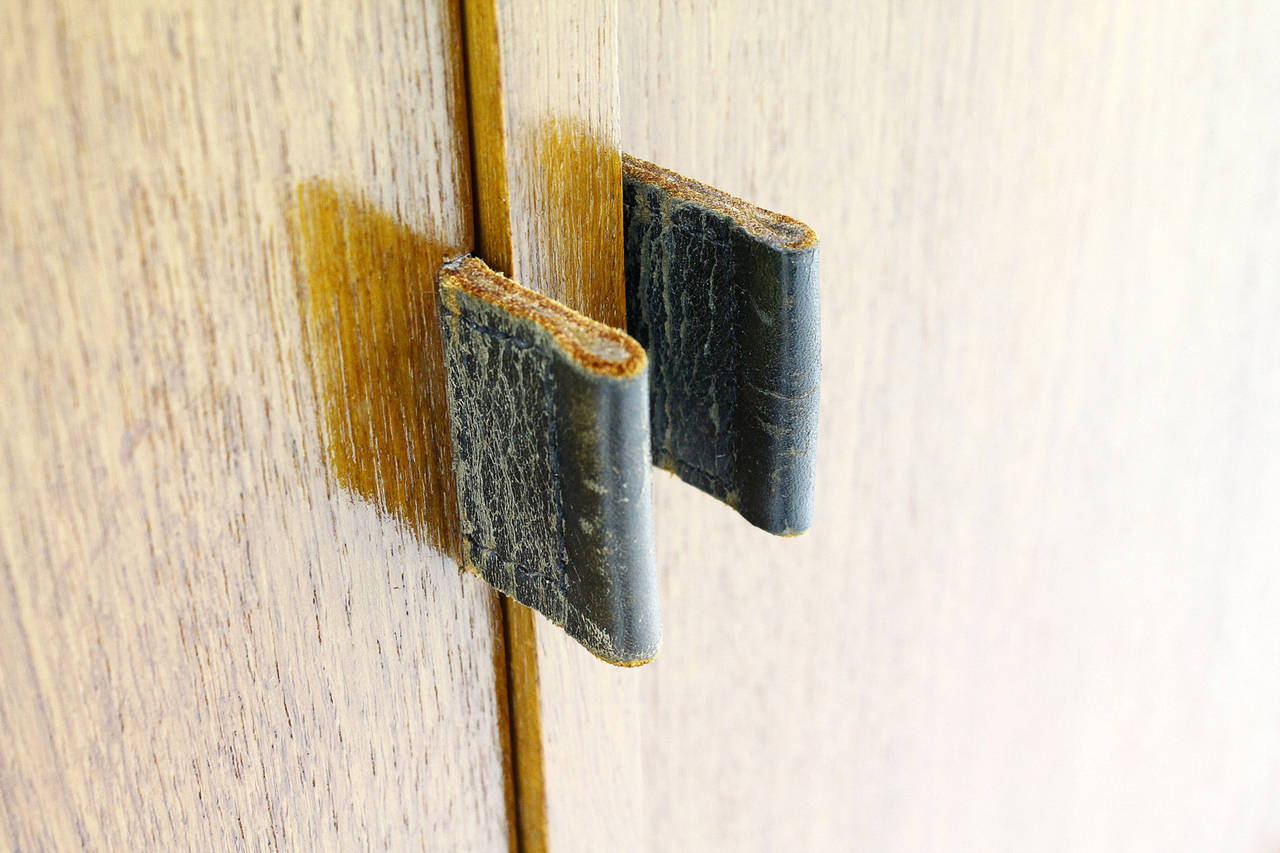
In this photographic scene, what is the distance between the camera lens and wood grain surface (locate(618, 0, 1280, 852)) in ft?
1.35

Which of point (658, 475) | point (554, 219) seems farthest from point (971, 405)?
point (554, 219)

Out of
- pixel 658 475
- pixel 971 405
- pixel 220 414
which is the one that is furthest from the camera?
pixel 971 405

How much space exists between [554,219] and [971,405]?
30 cm

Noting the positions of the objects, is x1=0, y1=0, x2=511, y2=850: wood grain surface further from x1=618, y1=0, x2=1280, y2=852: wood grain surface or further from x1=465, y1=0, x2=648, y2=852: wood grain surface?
x1=618, y1=0, x2=1280, y2=852: wood grain surface

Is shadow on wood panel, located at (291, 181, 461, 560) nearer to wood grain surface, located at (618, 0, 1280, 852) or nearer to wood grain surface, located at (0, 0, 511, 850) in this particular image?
wood grain surface, located at (0, 0, 511, 850)

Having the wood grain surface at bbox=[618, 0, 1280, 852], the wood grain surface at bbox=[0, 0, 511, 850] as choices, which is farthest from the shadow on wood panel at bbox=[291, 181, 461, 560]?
the wood grain surface at bbox=[618, 0, 1280, 852]

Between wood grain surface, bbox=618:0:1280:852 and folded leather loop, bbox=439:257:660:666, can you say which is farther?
wood grain surface, bbox=618:0:1280:852

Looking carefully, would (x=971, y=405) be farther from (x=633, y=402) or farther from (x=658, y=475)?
(x=633, y=402)

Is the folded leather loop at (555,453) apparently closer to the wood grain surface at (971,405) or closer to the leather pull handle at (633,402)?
the leather pull handle at (633,402)

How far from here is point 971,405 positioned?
53 cm

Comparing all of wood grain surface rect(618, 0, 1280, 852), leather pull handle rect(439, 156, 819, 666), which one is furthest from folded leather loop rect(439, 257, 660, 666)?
wood grain surface rect(618, 0, 1280, 852)

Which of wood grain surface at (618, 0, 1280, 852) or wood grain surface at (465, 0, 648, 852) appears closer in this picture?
wood grain surface at (465, 0, 648, 852)

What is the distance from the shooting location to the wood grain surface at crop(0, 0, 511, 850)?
209 millimetres

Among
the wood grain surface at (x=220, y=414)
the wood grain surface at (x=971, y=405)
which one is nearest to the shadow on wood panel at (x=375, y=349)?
the wood grain surface at (x=220, y=414)
